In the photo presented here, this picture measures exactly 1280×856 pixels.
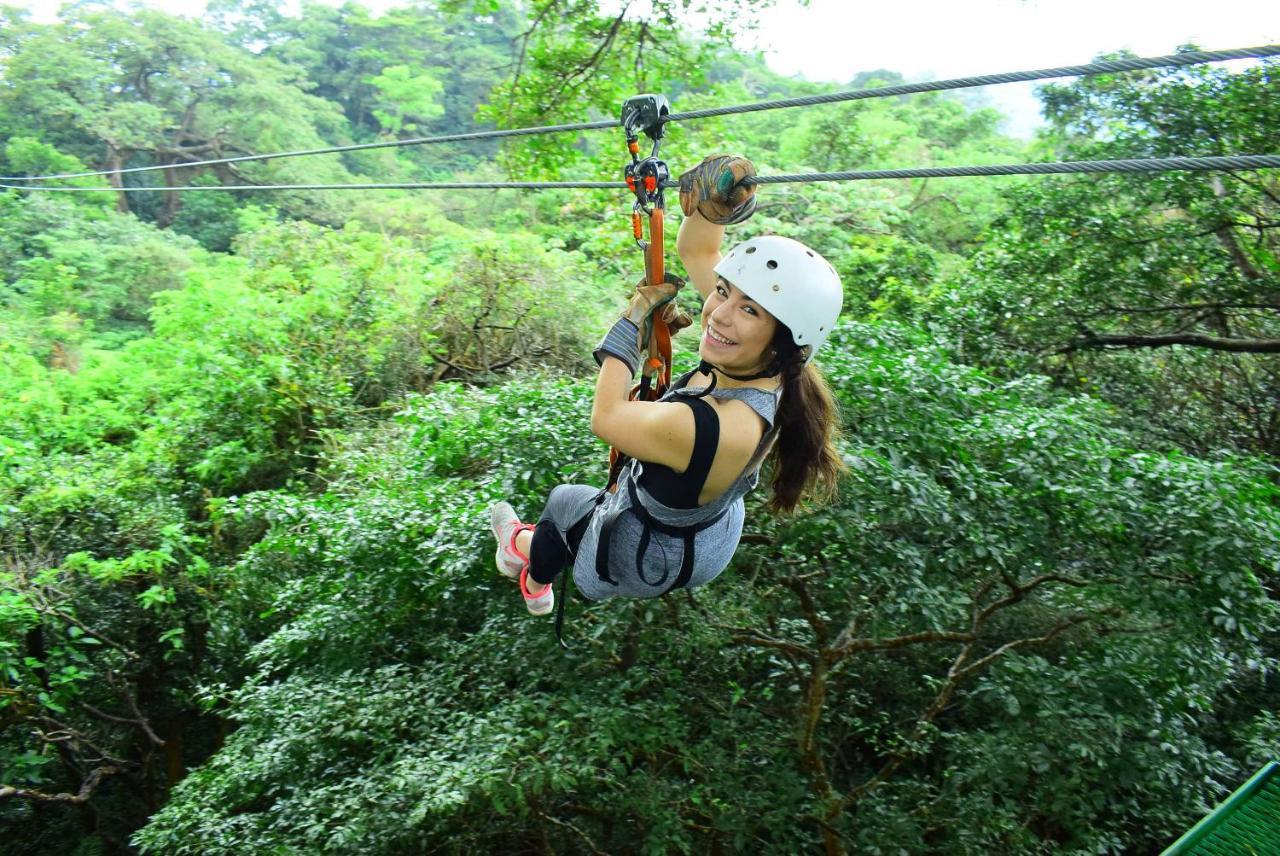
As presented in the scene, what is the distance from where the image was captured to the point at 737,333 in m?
2.05

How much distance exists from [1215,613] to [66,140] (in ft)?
83.9

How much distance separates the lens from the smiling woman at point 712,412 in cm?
201

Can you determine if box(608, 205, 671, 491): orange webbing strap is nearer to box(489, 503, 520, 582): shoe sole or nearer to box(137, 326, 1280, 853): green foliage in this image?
box(489, 503, 520, 582): shoe sole

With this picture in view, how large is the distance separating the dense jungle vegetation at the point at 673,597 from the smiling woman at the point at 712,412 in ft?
4.44

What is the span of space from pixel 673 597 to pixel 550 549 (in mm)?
1628

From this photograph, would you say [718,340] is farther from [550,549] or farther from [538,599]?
[538,599]

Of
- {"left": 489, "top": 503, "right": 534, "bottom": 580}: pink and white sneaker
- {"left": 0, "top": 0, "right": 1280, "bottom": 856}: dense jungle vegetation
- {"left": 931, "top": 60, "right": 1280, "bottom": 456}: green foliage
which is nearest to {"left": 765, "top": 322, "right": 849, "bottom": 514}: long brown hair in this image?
{"left": 489, "top": 503, "right": 534, "bottom": 580}: pink and white sneaker

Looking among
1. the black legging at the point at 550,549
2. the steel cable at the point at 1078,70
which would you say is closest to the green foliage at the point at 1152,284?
the steel cable at the point at 1078,70

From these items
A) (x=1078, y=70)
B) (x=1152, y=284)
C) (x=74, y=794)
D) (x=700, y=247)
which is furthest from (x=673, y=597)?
(x=74, y=794)

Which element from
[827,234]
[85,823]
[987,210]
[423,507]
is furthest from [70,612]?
[987,210]

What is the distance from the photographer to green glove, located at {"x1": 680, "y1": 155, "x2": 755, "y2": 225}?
2.24 meters

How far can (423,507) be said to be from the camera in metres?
4.43

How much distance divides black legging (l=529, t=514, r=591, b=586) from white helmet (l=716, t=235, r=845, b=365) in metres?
0.77

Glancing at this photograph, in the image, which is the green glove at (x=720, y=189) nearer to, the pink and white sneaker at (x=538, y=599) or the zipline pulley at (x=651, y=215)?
the zipline pulley at (x=651, y=215)
